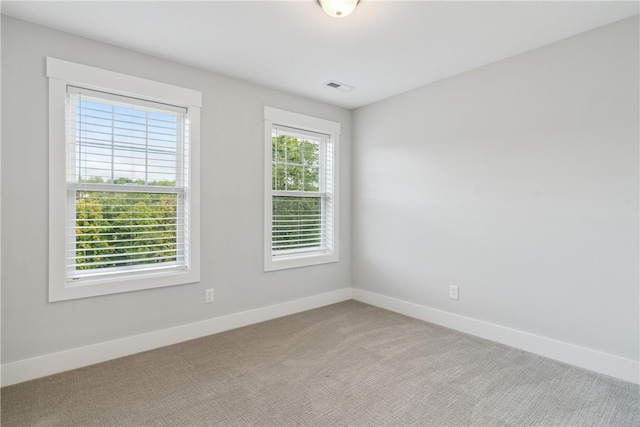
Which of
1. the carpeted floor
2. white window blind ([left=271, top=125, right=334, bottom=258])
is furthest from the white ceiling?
the carpeted floor

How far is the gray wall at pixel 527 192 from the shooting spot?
93.4 inches

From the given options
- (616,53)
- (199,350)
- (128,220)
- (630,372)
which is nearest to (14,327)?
(128,220)

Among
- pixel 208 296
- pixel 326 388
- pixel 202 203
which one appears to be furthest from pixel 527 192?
pixel 208 296

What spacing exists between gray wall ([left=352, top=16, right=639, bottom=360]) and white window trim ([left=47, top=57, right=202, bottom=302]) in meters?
2.29

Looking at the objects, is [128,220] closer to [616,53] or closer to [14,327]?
[14,327]

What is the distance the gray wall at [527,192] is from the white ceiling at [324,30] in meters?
0.28

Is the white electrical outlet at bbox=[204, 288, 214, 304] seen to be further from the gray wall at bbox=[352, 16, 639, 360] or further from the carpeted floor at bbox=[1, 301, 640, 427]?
the gray wall at bbox=[352, 16, 639, 360]

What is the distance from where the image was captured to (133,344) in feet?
9.05

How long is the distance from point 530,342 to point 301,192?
2608mm

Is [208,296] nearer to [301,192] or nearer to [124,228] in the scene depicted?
[124,228]

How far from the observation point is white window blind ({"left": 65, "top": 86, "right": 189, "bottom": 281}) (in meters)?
2.56

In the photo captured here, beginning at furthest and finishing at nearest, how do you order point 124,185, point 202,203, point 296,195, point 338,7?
point 296,195 < point 202,203 < point 124,185 < point 338,7

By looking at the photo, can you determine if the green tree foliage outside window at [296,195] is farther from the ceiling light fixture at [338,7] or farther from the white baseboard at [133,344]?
the ceiling light fixture at [338,7]

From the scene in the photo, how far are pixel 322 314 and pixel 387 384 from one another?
1.52 meters
